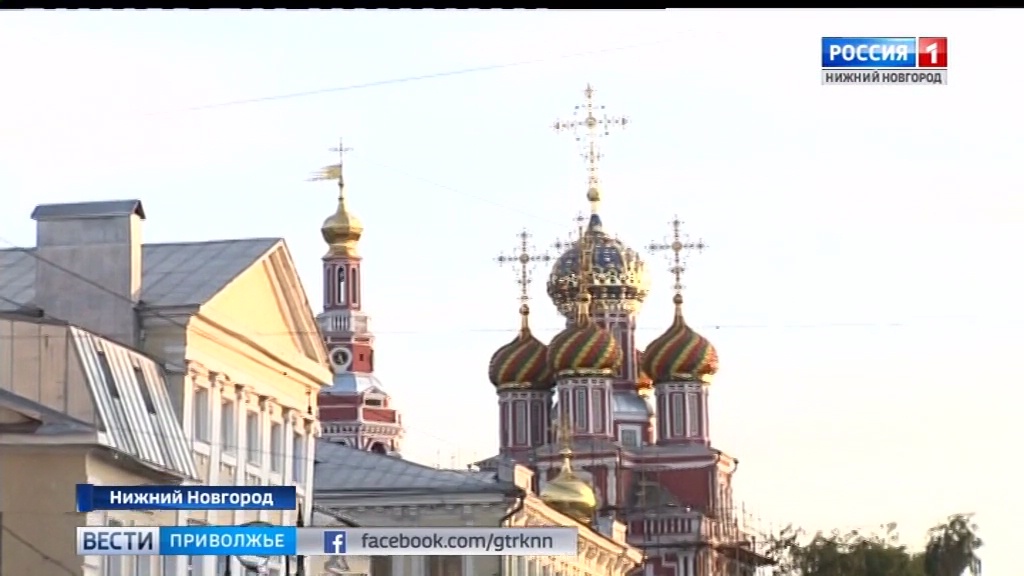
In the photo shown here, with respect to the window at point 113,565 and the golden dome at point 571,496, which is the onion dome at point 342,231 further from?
the window at point 113,565

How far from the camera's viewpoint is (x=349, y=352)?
71.0 meters

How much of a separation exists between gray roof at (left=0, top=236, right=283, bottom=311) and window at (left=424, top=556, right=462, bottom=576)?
5.38 meters

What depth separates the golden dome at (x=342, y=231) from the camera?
68000 millimetres

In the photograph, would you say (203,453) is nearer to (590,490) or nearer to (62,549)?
(62,549)

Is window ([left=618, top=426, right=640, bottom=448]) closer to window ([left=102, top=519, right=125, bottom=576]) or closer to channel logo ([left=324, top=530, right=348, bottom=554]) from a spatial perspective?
window ([left=102, top=519, right=125, bottom=576])

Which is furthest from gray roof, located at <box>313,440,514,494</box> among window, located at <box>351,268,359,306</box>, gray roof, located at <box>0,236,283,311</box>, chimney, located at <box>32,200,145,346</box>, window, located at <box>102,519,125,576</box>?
window, located at <box>351,268,359,306</box>

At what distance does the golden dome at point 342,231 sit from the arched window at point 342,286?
432 mm

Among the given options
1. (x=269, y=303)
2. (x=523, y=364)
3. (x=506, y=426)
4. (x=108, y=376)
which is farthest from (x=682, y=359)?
(x=108, y=376)

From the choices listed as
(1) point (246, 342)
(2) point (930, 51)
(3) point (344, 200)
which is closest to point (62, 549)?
(1) point (246, 342)

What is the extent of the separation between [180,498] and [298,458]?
7.30 metres

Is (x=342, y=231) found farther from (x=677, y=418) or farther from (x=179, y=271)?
(x=179, y=271)

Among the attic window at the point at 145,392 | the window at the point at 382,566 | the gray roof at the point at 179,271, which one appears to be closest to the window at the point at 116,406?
the attic window at the point at 145,392
